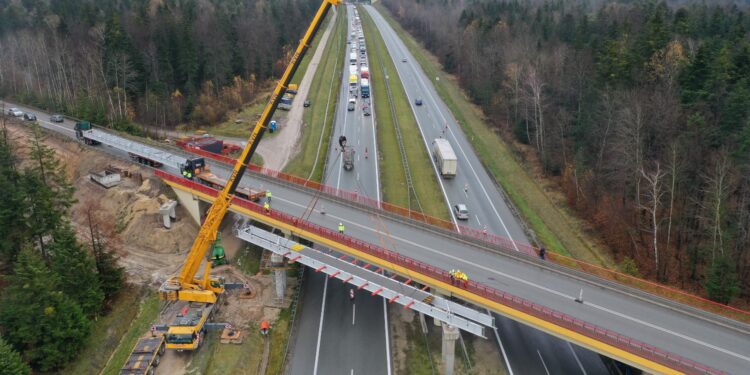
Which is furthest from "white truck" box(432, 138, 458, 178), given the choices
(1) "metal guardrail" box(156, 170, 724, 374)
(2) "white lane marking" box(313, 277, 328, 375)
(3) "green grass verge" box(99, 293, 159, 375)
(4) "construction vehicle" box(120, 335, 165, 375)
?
(4) "construction vehicle" box(120, 335, 165, 375)

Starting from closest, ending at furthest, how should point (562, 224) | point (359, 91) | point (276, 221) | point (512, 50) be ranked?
point (276, 221) → point (562, 224) → point (512, 50) → point (359, 91)

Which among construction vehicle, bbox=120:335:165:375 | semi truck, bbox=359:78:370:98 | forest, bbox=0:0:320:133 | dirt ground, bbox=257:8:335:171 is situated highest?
forest, bbox=0:0:320:133

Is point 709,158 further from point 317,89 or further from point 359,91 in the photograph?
point 317,89

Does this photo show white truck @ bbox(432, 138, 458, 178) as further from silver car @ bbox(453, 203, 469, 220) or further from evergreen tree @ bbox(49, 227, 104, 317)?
evergreen tree @ bbox(49, 227, 104, 317)

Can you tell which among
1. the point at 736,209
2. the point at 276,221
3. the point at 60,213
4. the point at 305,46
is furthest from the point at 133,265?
the point at 736,209

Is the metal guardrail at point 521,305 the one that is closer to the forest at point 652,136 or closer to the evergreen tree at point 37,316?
the forest at point 652,136

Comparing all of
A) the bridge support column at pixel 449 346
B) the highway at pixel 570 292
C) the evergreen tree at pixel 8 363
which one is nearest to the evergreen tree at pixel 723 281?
the highway at pixel 570 292
